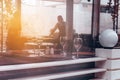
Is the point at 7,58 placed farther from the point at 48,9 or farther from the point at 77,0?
the point at 77,0

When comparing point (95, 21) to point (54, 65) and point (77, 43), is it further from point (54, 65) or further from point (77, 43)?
point (54, 65)

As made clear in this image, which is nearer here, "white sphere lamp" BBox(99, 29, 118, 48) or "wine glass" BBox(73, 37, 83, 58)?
"wine glass" BBox(73, 37, 83, 58)

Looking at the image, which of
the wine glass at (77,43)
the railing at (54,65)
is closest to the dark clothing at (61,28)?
the wine glass at (77,43)

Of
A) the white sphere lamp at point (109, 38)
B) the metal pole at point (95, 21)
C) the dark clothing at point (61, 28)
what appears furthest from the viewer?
the metal pole at point (95, 21)

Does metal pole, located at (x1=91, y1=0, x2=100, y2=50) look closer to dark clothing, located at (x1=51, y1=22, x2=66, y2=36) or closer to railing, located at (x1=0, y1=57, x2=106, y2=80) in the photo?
railing, located at (x1=0, y1=57, x2=106, y2=80)

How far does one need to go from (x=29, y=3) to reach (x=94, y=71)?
1369 mm

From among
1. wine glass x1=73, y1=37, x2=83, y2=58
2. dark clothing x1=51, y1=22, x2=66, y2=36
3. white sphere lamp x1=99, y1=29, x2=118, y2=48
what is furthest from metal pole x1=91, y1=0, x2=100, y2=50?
dark clothing x1=51, y1=22, x2=66, y2=36

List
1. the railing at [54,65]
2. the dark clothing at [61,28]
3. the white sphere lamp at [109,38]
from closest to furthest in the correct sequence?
the railing at [54,65]
the dark clothing at [61,28]
the white sphere lamp at [109,38]

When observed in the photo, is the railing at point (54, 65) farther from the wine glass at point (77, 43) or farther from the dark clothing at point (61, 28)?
the dark clothing at point (61, 28)

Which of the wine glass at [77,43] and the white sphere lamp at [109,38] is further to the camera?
the white sphere lamp at [109,38]

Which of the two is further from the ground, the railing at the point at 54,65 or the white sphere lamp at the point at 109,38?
the white sphere lamp at the point at 109,38

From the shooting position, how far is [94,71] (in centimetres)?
391

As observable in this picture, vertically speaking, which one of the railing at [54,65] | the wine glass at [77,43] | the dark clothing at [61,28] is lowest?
the railing at [54,65]

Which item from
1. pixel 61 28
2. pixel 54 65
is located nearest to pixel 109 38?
pixel 61 28
